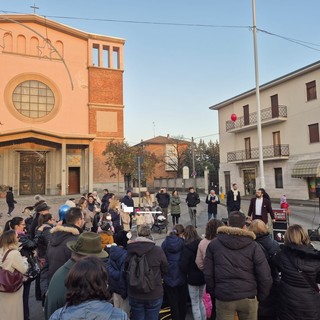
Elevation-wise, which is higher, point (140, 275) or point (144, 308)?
point (140, 275)

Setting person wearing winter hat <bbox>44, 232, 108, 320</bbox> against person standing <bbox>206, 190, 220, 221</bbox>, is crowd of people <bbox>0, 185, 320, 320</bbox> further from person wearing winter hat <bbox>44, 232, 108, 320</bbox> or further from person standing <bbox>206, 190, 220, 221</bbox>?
person standing <bbox>206, 190, 220, 221</bbox>

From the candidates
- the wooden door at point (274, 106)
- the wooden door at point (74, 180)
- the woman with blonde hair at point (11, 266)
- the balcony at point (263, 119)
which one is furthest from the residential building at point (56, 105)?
the woman with blonde hair at point (11, 266)

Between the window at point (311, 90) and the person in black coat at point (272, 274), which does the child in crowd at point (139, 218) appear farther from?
the window at point (311, 90)

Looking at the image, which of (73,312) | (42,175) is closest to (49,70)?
(42,175)

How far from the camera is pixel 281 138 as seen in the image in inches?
1185

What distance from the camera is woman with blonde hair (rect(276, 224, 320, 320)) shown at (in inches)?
133

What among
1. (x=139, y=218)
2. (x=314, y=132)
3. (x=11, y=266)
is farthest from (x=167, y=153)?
Answer: (x=11, y=266)

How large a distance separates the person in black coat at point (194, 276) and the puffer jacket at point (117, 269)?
0.93 m

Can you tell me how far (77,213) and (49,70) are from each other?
31.1m

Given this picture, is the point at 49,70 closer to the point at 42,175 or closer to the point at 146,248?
the point at 42,175

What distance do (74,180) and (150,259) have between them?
29995 mm

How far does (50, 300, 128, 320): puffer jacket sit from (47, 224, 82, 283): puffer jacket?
199cm

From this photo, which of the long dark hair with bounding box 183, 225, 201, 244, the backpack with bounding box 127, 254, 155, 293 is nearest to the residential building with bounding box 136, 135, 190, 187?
the long dark hair with bounding box 183, 225, 201, 244

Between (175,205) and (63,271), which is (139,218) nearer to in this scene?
(175,205)
